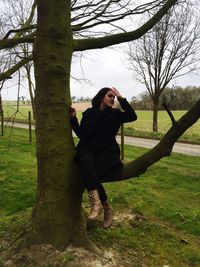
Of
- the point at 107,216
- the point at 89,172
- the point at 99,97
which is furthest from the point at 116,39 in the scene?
the point at 107,216

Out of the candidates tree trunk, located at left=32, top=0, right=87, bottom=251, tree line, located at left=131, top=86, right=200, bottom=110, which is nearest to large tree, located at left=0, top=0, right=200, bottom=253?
tree trunk, located at left=32, top=0, right=87, bottom=251

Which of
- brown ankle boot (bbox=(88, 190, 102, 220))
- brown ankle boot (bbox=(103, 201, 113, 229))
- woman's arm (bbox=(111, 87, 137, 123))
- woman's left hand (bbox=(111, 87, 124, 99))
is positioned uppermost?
woman's left hand (bbox=(111, 87, 124, 99))

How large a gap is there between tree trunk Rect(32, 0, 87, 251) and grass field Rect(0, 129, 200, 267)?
1.35 feet

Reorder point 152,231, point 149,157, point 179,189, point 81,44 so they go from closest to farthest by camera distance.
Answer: point 149,157 → point 81,44 → point 152,231 → point 179,189

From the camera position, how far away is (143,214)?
19.2ft

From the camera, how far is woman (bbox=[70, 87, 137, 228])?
4.01 metres

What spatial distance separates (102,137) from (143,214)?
6.98 feet

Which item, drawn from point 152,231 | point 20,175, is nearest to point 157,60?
point 20,175

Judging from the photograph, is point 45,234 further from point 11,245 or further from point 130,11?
point 130,11

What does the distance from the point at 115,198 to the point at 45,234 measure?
8.57 feet

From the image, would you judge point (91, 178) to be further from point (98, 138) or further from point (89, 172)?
point (98, 138)

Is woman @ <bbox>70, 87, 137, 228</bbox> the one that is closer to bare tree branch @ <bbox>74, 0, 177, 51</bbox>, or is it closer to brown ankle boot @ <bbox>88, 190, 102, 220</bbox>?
brown ankle boot @ <bbox>88, 190, 102, 220</bbox>

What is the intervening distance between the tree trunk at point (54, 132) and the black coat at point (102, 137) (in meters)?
0.22

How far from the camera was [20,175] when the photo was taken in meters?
8.75
